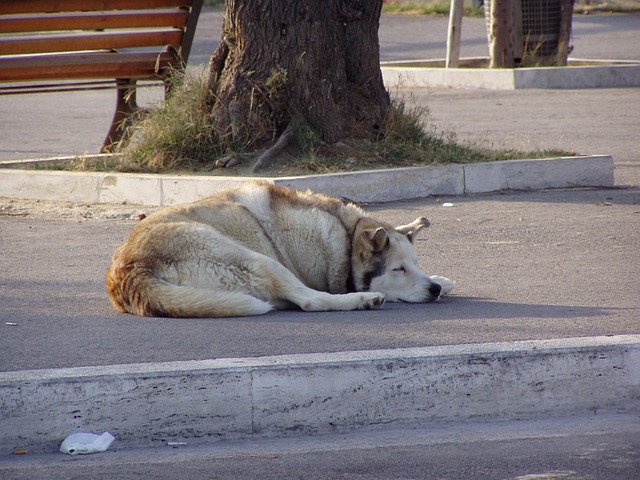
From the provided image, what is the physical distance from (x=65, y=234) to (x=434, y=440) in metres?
4.78

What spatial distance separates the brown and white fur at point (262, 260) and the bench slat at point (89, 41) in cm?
479

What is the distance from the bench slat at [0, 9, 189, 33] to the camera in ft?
33.1

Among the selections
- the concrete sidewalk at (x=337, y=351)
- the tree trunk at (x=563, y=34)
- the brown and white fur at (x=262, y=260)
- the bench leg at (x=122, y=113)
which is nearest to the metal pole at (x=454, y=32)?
the tree trunk at (x=563, y=34)

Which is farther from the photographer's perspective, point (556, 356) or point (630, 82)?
point (630, 82)

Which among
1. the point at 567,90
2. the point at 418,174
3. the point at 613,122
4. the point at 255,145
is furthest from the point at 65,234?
the point at 567,90

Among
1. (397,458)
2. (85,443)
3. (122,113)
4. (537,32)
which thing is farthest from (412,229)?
(537,32)

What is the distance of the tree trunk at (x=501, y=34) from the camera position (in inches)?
680

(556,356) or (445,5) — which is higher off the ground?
(445,5)

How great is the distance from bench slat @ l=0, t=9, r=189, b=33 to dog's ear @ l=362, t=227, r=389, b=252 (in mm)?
5338

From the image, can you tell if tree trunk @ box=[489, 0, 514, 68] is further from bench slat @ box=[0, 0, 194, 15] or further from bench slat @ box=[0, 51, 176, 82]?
bench slat @ box=[0, 0, 194, 15]

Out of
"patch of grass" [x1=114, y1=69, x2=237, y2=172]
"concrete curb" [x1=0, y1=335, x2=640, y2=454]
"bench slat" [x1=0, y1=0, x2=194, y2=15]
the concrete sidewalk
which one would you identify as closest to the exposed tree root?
"patch of grass" [x1=114, y1=69, x2=237, y2=172]

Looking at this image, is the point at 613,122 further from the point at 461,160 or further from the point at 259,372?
the point at 259,372

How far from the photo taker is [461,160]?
979 cm

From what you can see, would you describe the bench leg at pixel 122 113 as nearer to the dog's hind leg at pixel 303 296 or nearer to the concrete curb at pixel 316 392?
the dog's hind leg at pixel 303 296
